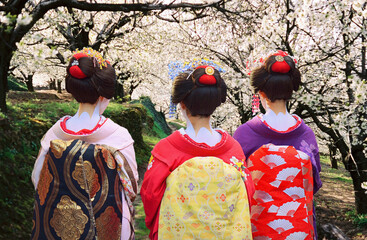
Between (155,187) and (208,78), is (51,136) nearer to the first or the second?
(155,187)

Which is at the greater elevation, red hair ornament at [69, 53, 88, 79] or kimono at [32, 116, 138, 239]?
red hair ornament at [69, 53, 88, 79]

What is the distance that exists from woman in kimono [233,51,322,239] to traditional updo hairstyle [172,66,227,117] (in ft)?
2.12

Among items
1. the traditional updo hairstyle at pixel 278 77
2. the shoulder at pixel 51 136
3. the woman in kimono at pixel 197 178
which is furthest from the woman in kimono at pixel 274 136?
the shoulder at pixel 51 136

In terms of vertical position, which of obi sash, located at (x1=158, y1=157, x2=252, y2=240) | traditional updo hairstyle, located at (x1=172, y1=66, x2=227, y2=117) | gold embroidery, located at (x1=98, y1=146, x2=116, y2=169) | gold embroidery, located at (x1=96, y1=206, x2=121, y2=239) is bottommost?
gold embroidery, located at (x1=96, y1=206, x2=121, y2=239)

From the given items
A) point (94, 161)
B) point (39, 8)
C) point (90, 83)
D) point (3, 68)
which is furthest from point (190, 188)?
point (3, 68)

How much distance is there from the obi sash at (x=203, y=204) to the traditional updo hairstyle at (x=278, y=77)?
0.92m

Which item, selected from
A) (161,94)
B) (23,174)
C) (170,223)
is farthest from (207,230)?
(161,94)

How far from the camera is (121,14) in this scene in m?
10.9

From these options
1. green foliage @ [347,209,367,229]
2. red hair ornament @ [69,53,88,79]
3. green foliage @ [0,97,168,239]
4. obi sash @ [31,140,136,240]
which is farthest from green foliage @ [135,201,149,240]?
green foliage @ [347,209,367,229]

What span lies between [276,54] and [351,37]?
4580 millimetres

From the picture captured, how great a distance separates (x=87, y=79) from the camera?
9.09 ft

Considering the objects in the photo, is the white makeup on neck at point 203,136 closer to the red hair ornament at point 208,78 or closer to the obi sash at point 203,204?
the obi sash at point 203,204

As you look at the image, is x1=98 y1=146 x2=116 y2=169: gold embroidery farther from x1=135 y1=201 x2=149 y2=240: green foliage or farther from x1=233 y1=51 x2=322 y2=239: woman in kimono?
x1=135 y1=201 x2=149 y2=240: green foliage

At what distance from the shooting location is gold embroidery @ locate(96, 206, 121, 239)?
2736mm
